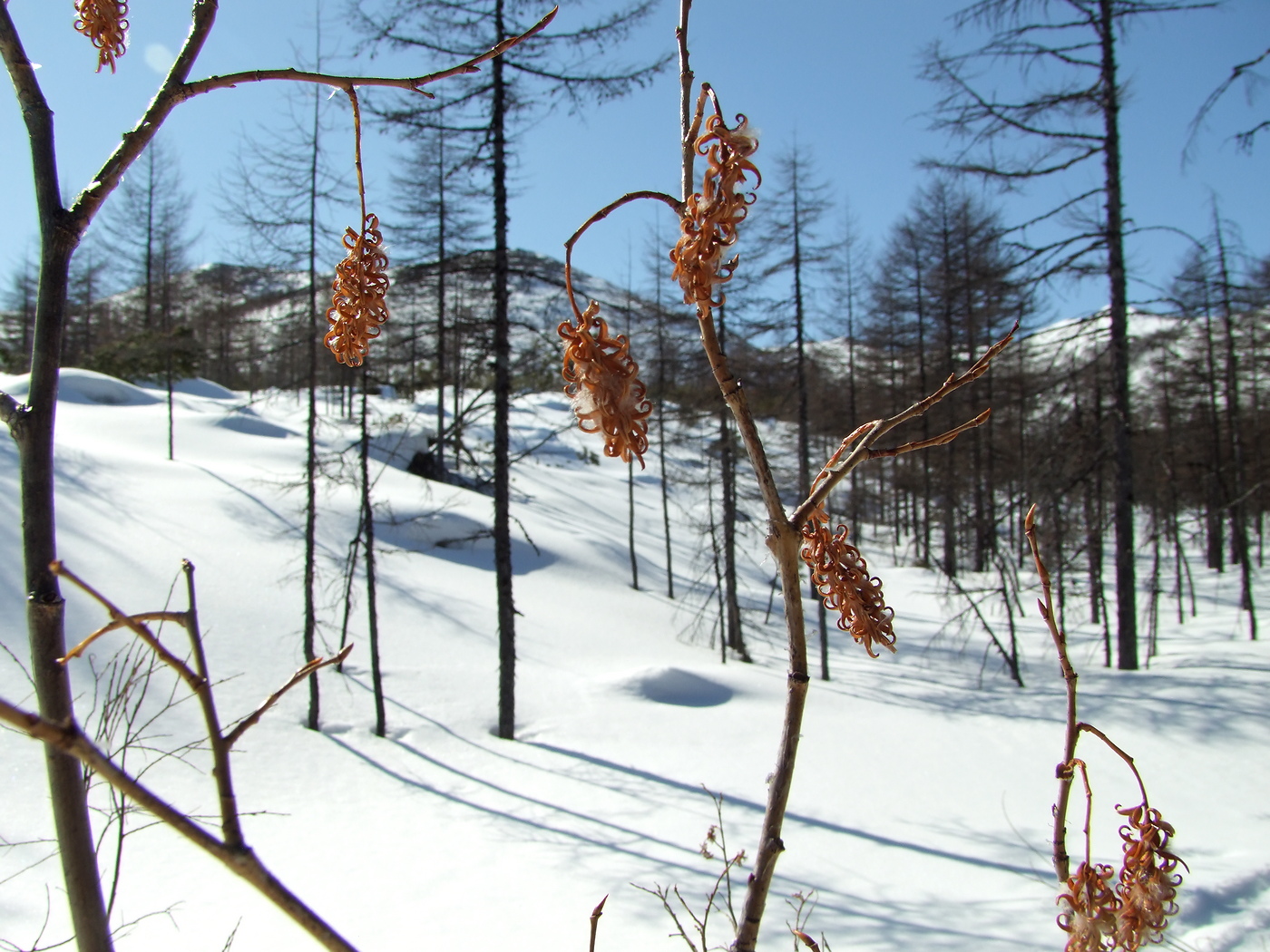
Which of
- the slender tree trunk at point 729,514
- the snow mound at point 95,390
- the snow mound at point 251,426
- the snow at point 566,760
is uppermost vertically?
the snow mound at point 95,390

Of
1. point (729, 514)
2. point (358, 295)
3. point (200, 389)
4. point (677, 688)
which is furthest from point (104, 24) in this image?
point (200, 389)

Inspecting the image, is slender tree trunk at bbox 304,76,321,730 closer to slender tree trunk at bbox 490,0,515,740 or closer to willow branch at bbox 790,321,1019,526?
slender tree trunk at bbox 490,0,515,740

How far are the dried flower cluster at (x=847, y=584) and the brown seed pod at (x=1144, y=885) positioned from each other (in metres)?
0.31

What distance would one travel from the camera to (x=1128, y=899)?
32.7 inches

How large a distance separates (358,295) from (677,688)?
11.5 metres

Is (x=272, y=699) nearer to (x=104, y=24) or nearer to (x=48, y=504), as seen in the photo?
(x=48, y=504)

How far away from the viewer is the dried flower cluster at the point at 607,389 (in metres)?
0.58

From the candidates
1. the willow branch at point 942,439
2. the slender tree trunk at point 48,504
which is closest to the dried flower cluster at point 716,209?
the willow branch at point 942,439

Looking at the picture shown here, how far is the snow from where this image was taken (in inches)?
230

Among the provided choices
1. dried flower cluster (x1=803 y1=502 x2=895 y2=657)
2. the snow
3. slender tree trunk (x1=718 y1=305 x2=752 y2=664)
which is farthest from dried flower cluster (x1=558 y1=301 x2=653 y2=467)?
slender tree trunk (x1=718 y1=305 x2=752 y2=664)

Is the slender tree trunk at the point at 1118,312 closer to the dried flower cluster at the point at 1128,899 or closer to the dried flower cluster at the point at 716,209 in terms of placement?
the dried flower cluster at the point at 1128,899

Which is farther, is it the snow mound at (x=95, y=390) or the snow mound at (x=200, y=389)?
the snow mound at (x=200, y=389)

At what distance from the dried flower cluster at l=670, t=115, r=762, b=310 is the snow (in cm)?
225

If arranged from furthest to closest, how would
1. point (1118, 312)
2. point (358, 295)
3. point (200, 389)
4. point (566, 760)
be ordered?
point (200, 389), point (1118, 312), point (566, 760), point (358, 295)
